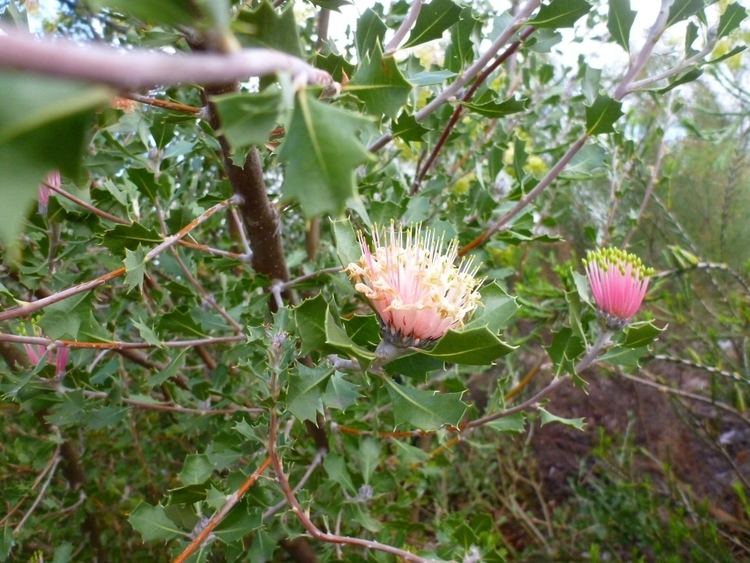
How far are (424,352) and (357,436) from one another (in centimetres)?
64

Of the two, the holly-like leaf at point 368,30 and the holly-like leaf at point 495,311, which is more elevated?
the holly-like leaf at point 368,30

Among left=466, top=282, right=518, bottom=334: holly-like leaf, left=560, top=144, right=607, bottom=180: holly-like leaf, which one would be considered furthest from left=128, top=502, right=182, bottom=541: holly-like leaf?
left=560, top=144, right=607, bottom=180: holly-like leaf

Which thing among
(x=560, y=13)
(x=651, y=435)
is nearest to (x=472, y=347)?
(x=560, y=13)

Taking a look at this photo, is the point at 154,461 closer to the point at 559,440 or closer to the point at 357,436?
the point at 357,436

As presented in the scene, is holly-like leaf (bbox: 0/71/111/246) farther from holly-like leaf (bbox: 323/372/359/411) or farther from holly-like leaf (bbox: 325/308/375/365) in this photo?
holly-like leaf (bbox: 323/372/359/411)

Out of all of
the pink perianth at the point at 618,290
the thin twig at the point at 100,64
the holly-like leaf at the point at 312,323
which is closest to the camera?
the thin twig at the point at 100,64

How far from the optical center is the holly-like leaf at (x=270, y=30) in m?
0.41

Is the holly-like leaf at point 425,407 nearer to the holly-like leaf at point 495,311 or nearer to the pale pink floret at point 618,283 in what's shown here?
the holly-like leaf at point 495,311

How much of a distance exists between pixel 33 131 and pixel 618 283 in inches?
36.0

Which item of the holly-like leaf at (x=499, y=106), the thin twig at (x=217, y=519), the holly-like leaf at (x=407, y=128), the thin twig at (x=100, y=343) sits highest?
the holly-like leaf at (x=499, y=106)

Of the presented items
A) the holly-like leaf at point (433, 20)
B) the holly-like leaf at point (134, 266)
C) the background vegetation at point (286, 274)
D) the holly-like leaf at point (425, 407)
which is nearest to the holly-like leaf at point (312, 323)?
the background vegetation at point (286, 274)

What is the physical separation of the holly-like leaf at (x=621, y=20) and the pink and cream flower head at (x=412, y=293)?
19.5 inches

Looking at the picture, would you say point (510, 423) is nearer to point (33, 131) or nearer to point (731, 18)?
point (731, 18)

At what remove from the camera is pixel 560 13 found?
77 cm
